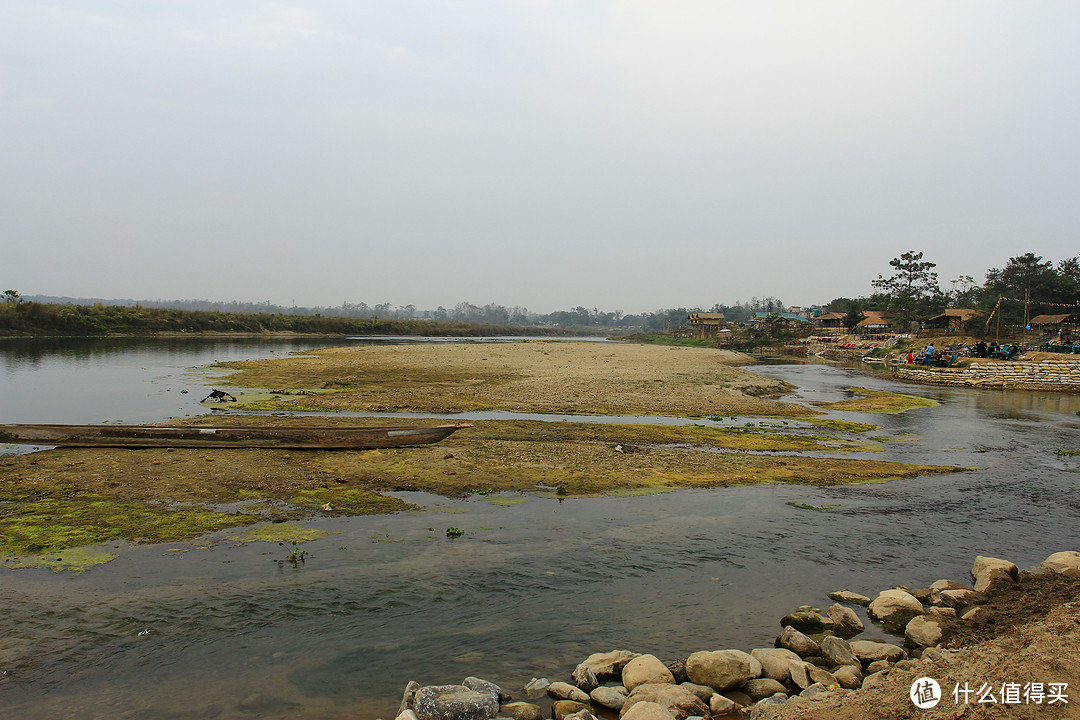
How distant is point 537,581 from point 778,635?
3707 mm

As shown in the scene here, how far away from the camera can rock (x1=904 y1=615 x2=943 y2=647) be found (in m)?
7.97

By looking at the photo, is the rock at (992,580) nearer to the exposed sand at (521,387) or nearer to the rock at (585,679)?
the rock at (585,679)

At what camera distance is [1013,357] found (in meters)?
55.3

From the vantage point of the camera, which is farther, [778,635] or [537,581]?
[537,581]

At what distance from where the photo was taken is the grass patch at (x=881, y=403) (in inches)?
1268

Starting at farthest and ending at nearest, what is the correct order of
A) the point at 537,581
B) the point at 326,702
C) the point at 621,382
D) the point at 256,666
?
the point at 621,382, the point at 537,581, the point at 256,666, the point at 326,702

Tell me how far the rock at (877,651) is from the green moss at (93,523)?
35.2 ft

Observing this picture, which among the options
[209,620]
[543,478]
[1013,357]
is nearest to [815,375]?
[1013,357]

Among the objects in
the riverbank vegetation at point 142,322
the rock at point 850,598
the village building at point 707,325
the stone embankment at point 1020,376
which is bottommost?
the rock at point 850,598

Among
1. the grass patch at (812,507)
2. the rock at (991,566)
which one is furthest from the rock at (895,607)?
the grass patch at (812,507)

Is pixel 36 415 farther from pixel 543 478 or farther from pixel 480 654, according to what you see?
pixel 480 654

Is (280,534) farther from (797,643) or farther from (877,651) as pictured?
(877,651)

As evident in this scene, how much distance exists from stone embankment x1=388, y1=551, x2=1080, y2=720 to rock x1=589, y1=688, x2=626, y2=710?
0.01 meters

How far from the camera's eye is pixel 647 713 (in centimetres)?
598
